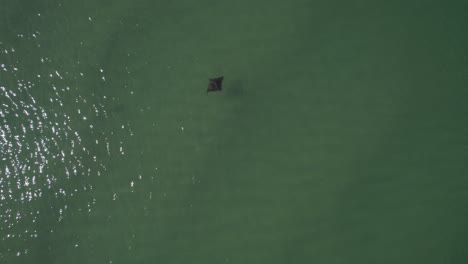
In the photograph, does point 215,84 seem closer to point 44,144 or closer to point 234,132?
point 234,132

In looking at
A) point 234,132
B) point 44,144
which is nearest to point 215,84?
point 234,132

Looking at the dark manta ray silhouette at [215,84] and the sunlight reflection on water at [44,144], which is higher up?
the dark manta ray silhouette at [215,84]

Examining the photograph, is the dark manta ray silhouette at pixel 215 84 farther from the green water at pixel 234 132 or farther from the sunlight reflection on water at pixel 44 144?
the sunlight reflection on water at pixel 44 144

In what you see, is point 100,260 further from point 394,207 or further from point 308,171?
point 394,207

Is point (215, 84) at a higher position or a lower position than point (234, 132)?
higher

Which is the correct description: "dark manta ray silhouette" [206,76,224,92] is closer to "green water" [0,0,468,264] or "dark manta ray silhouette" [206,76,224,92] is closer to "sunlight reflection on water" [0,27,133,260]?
"green water" [0,0,468,264]

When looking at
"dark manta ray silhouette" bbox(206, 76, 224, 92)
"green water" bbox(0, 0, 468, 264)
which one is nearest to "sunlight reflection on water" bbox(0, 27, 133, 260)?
"green water" bbox(0, 0, 468, 264)

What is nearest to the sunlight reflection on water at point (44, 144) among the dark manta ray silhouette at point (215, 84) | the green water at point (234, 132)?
the green water at point (234, 132)

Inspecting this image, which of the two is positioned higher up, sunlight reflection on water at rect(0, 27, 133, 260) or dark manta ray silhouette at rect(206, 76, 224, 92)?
dark manta ray silhouette at rect(206, 76, 224, 92)

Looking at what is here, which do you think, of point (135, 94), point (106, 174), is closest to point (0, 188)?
point (106, 174)
